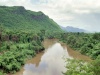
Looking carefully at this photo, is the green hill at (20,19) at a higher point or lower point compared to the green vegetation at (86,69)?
higher

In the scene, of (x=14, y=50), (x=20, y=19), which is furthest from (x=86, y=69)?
(x=20, y=19)

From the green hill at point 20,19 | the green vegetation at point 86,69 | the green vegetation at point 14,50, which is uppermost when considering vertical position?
the green hill at point 20,19

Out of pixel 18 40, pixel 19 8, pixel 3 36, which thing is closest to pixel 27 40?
pixel 18 40

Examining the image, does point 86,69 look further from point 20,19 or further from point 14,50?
point 20,19

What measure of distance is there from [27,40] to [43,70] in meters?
29.9

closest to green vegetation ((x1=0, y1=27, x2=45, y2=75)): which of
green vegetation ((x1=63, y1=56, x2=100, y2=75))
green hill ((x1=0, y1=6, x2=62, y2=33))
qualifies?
green vegetation ((x1=63, y1=56, x2=100, y2=75))

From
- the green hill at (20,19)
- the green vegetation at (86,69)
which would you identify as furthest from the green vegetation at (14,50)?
the green hill at (20,19)

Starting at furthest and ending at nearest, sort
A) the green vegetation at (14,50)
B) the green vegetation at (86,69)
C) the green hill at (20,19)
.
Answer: the green hill at (20,19), the green vegetation at (14,50), the green vegetation at (86,69)

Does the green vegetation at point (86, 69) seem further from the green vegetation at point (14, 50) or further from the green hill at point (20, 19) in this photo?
the green hill at point (20, 19)

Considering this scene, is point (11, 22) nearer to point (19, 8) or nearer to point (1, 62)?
point (19, 8)

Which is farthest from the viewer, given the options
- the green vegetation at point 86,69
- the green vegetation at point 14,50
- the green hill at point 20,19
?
the green hill at point 20,19

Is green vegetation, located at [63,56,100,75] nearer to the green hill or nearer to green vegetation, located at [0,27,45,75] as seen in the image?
green vegetation, located at [0,27,45,75]

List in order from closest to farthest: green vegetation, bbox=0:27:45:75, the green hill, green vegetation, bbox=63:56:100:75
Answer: green vegetation, bbox=63:56:100:75 < green vegetation, bbox=0:27:45:75 < the green hill

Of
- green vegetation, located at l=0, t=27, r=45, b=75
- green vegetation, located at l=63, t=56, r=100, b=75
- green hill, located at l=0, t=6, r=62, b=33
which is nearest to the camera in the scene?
green vegetation, located at l=63, t=56, r=100, b=75
